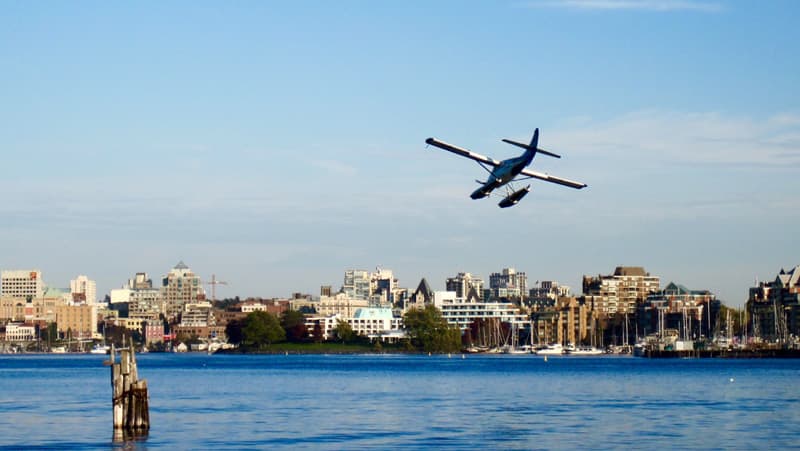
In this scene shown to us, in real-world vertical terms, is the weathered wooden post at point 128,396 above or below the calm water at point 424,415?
above

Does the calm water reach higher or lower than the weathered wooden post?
lower

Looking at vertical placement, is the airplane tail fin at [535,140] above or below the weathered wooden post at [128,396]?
above

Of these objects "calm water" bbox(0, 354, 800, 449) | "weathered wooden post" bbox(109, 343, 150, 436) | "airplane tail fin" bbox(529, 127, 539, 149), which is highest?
"airplane tail fin" bbox(529, 127, 539, 149)

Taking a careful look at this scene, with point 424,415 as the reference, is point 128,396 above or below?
above

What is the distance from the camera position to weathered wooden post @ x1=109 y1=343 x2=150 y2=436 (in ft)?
172

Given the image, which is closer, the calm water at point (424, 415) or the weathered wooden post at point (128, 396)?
the weathered wooden post at point (128, 396)

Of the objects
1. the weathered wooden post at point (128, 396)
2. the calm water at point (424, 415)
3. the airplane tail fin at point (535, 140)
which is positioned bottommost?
the calm water at point (424, 415)

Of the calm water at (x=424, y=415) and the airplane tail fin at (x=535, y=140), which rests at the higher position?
the airplane tail fin at (x=535, y=140)

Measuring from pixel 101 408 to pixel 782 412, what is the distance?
3269cm

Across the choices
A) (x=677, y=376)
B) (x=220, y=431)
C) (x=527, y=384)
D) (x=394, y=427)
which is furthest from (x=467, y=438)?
(x=677, y=376)

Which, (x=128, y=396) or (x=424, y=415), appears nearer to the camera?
(x=128, y=396)

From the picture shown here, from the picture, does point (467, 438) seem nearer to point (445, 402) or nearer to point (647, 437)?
point (647, 437)

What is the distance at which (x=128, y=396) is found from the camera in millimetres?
53625

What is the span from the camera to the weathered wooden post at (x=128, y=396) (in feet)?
172
